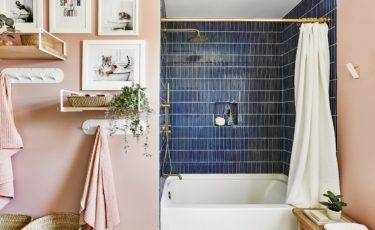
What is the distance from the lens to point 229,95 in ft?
10.9

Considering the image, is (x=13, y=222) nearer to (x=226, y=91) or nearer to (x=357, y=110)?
(x=226, y=91)

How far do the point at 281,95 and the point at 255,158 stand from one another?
0.77m

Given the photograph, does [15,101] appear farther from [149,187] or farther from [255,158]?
[255,158]

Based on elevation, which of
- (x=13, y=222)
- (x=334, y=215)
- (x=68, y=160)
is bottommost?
(x=13, y=222)

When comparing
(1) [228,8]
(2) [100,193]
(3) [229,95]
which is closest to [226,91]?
(3) [229,95]

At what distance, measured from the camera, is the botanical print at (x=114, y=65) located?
2096 mm

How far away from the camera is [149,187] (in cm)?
212

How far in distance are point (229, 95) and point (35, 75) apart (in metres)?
1.97

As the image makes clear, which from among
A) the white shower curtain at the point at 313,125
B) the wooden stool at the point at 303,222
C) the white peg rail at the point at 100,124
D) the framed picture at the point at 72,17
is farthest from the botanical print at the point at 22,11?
the wooden stool at the point at 303,222

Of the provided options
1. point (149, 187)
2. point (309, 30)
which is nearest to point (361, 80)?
point (309, 30)

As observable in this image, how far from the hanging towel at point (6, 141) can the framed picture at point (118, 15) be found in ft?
2.55

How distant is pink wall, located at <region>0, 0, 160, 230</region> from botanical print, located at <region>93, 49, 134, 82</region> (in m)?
0.13

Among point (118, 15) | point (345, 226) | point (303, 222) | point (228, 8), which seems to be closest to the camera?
point (345, 226)

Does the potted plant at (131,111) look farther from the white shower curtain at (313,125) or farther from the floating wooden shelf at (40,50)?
the white shower curtain at (313,125)
